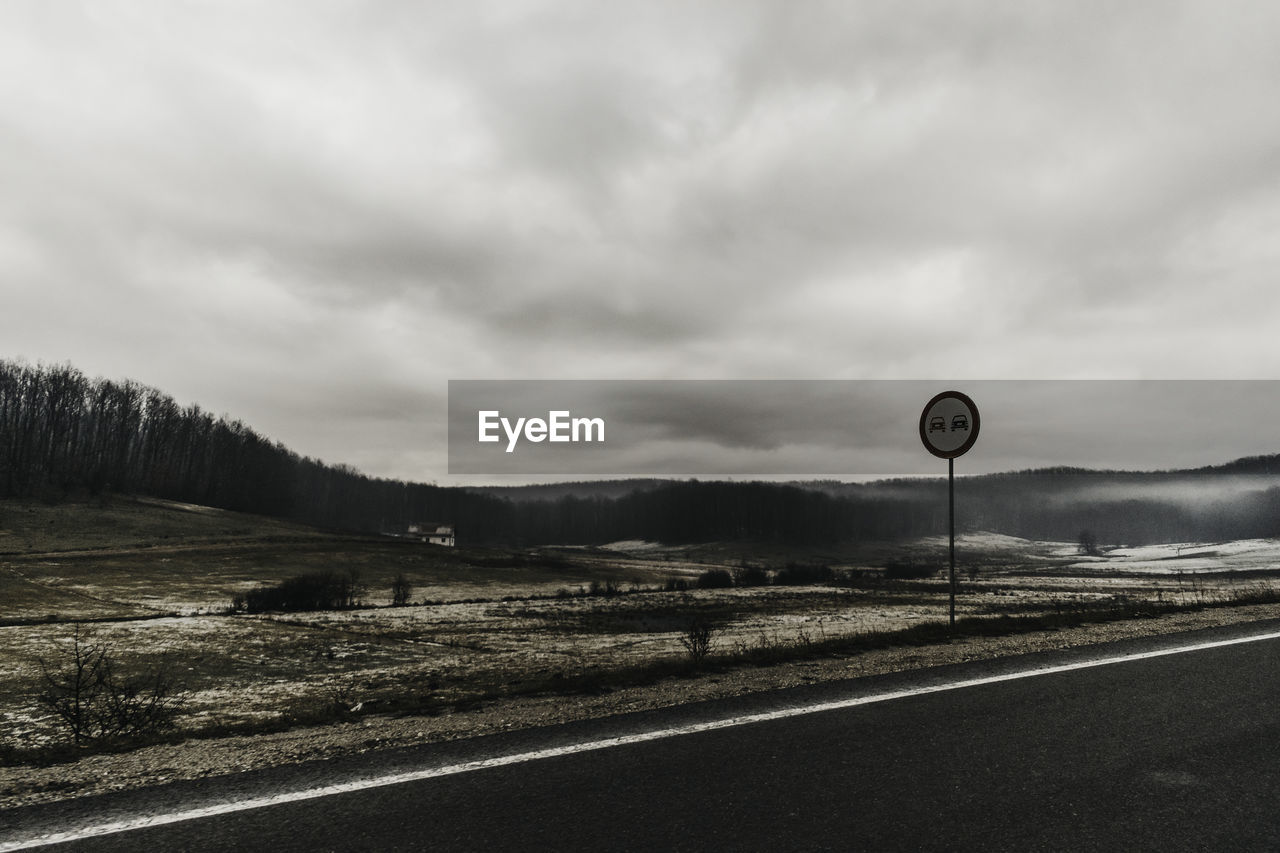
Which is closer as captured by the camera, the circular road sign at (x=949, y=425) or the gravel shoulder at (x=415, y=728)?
the gravel shoulder at (x=415, y=728)

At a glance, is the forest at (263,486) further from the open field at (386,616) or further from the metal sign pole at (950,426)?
the metal sign pole at (950,426)

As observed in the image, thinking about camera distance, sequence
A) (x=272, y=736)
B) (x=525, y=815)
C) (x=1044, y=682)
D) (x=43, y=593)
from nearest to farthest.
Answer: (x=525, y=815), (x=272, y=736), (x=1044, y=682), (x=43, y=593)

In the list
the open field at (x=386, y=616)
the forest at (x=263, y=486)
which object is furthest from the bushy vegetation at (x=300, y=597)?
the forest at (x=263, y=486)

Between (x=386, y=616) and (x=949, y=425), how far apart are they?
1285 inches

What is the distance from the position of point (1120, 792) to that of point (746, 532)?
175876 millimetres

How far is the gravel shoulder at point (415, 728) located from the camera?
4.38 metres

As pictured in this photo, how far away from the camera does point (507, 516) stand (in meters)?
193

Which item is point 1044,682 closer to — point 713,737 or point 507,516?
point 713,737

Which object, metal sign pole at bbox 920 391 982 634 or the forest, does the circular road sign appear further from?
the forest

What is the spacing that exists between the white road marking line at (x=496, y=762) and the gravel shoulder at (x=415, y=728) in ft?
2.11

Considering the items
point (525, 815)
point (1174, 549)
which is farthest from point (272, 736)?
point (1174, 549)

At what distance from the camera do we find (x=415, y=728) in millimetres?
5375

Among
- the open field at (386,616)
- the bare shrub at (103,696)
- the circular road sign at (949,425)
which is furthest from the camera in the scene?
the circular road sign at (949,425)

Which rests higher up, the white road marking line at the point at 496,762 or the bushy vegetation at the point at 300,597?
the white road marking line at the point at 496,762
